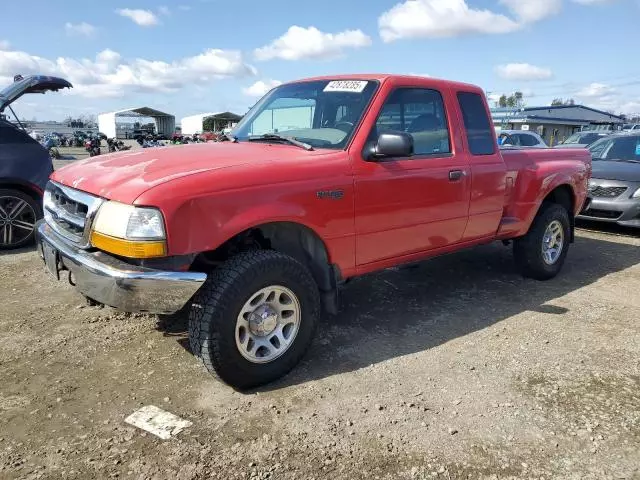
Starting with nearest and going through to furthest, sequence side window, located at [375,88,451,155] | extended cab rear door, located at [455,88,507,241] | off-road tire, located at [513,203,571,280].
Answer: side window, located at [375,88,451,155] → extended cab rear door, located at [455,88,507,241] → off-road tire, located at [513,203,571,280]

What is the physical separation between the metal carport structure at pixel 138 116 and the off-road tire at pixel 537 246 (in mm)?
46762

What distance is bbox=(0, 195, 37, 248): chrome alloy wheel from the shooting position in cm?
615

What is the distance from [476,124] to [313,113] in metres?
1.57

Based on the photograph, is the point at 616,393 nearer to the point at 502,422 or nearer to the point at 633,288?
the point at 502,422

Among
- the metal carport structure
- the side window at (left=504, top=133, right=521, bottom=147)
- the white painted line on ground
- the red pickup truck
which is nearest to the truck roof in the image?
the red pickup truck

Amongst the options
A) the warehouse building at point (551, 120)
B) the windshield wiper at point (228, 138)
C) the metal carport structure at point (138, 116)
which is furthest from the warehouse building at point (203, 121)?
the windshield wiper at point (228, 138)

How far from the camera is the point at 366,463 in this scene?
253 cm

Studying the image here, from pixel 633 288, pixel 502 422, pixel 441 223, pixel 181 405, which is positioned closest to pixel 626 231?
pixel 633 288

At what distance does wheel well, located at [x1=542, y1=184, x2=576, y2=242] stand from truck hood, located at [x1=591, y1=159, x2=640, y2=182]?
292 centimetres

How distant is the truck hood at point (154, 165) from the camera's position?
2.87m

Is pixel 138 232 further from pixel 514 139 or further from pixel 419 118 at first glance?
pixel 514 139

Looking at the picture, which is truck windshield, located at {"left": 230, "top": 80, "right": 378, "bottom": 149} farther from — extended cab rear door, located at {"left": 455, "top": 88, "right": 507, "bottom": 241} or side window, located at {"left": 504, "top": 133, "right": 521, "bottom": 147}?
side window, located at {"left": 504, "top": 133, "right": 521, "bottom": 147}

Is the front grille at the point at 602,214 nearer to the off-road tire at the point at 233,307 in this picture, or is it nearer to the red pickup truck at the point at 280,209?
the red pickup truck at the point at 280,209

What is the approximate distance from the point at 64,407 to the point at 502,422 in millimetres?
2508
